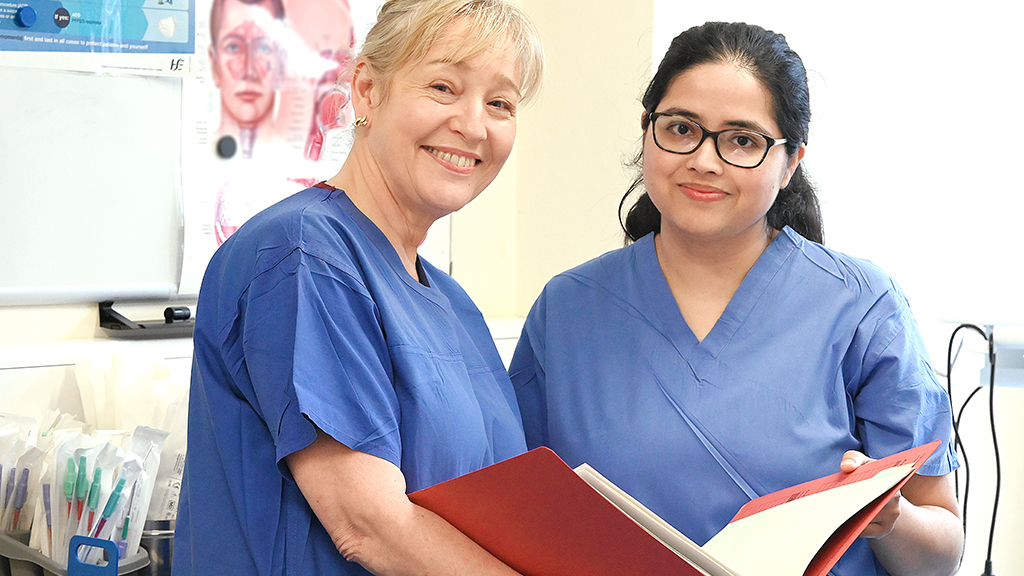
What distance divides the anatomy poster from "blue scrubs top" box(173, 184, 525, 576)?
4.00 ft

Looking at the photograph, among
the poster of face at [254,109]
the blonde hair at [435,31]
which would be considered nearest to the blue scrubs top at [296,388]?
the blonde hair at [435,31]

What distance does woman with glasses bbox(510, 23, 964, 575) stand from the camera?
1.11 m

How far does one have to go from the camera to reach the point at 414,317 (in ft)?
3.14

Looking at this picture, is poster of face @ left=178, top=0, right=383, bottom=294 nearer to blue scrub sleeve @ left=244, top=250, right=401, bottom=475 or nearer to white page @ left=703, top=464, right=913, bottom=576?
blue scrub sleeve @ left=244, top=250, right=401, bottom=475

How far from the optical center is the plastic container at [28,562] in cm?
133

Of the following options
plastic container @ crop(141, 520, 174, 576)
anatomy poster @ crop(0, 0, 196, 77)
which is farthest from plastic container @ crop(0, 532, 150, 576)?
anatomy poster @ crop(0, 0, 196, 77)

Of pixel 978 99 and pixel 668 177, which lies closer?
pixel 668 177

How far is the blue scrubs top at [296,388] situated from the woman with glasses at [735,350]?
0.32m

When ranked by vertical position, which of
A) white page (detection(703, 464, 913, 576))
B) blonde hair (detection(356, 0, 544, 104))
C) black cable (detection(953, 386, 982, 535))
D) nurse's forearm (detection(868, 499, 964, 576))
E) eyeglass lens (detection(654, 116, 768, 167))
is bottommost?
black cable (detection(953, 386, 982, 535))

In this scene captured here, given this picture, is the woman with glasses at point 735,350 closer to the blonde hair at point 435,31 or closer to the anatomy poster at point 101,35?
the blonde hair at point 435,31

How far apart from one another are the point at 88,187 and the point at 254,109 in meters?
0.42

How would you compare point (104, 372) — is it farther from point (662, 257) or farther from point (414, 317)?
point (662, 257)

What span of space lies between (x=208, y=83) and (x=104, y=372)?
0.74m

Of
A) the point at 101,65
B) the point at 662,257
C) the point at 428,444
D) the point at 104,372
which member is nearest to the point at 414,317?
the point at 428,444
